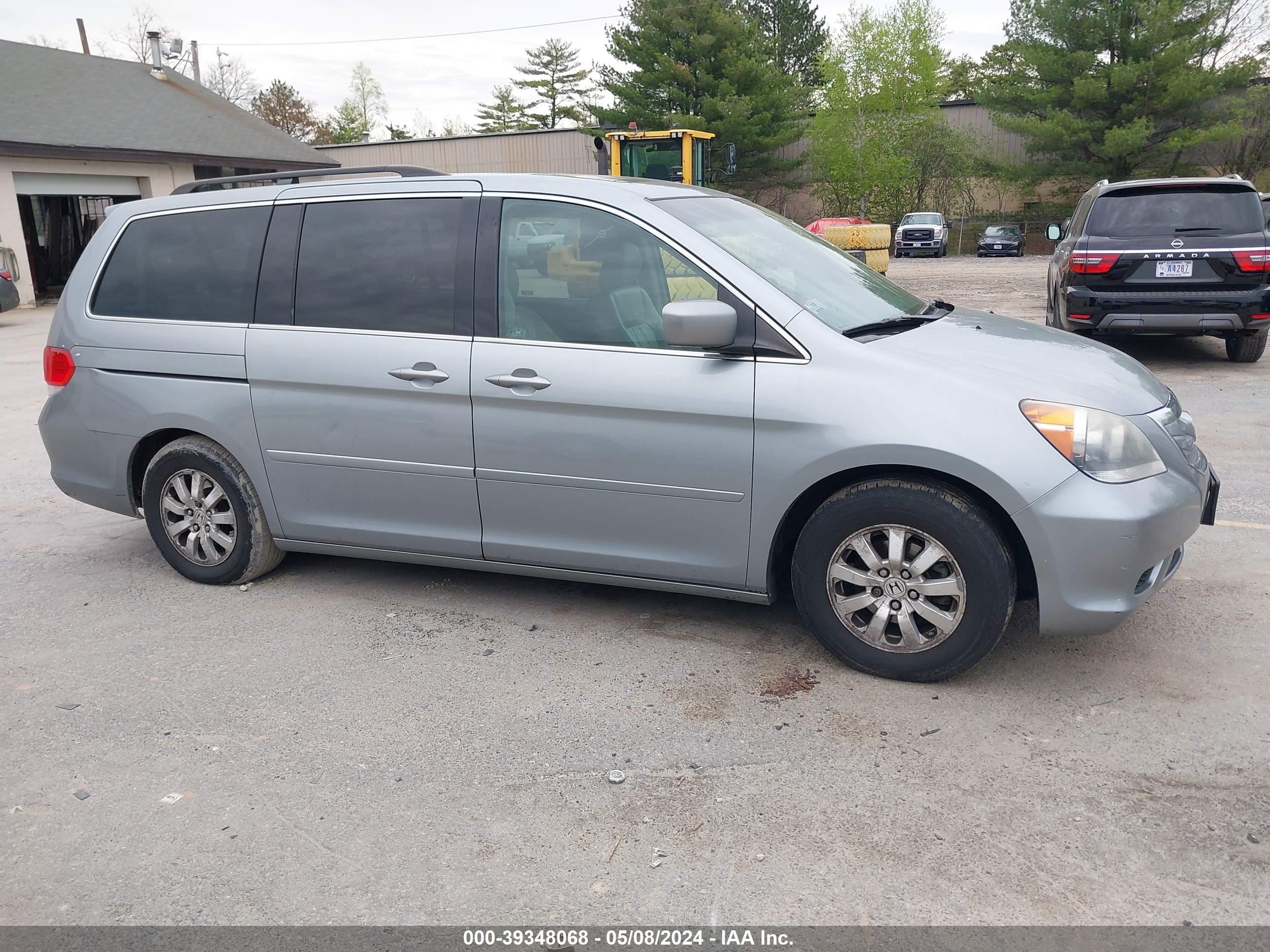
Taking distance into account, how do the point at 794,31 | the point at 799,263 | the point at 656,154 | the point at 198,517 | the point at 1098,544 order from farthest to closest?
1. the point at 794,31
2. the point at 656,154
3. the point at 198,517
4. the point at 799,263
5. the point at 1098,544

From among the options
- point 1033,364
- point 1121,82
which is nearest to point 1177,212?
point 1033,364

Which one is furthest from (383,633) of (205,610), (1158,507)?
(1158,507)

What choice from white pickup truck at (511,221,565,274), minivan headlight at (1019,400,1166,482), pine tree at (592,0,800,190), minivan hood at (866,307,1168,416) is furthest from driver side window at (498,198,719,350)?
pine tree at (592,0,800,190)

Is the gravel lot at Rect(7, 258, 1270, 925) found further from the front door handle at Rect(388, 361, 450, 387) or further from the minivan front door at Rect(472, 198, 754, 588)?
the front door handle at Rect(388, 361, 450, 387)

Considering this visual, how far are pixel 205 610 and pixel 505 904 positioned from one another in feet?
9.02

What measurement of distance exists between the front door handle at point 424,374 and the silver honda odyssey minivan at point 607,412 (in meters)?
0.01

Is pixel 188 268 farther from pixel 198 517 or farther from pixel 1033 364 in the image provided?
pixel 1033 364

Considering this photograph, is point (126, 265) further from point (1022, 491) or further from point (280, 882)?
point (1022, 491)

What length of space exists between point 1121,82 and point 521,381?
1494 inches

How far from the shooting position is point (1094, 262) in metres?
9.51

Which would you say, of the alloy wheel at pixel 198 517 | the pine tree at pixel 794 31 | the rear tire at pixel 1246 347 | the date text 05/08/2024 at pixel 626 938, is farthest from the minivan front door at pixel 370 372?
the pine tree at pixel 794 31

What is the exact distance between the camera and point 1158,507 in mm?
3516

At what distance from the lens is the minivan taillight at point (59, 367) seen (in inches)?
203

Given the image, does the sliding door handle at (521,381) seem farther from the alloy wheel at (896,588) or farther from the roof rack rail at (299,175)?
the alloy wheel at (896,588)
